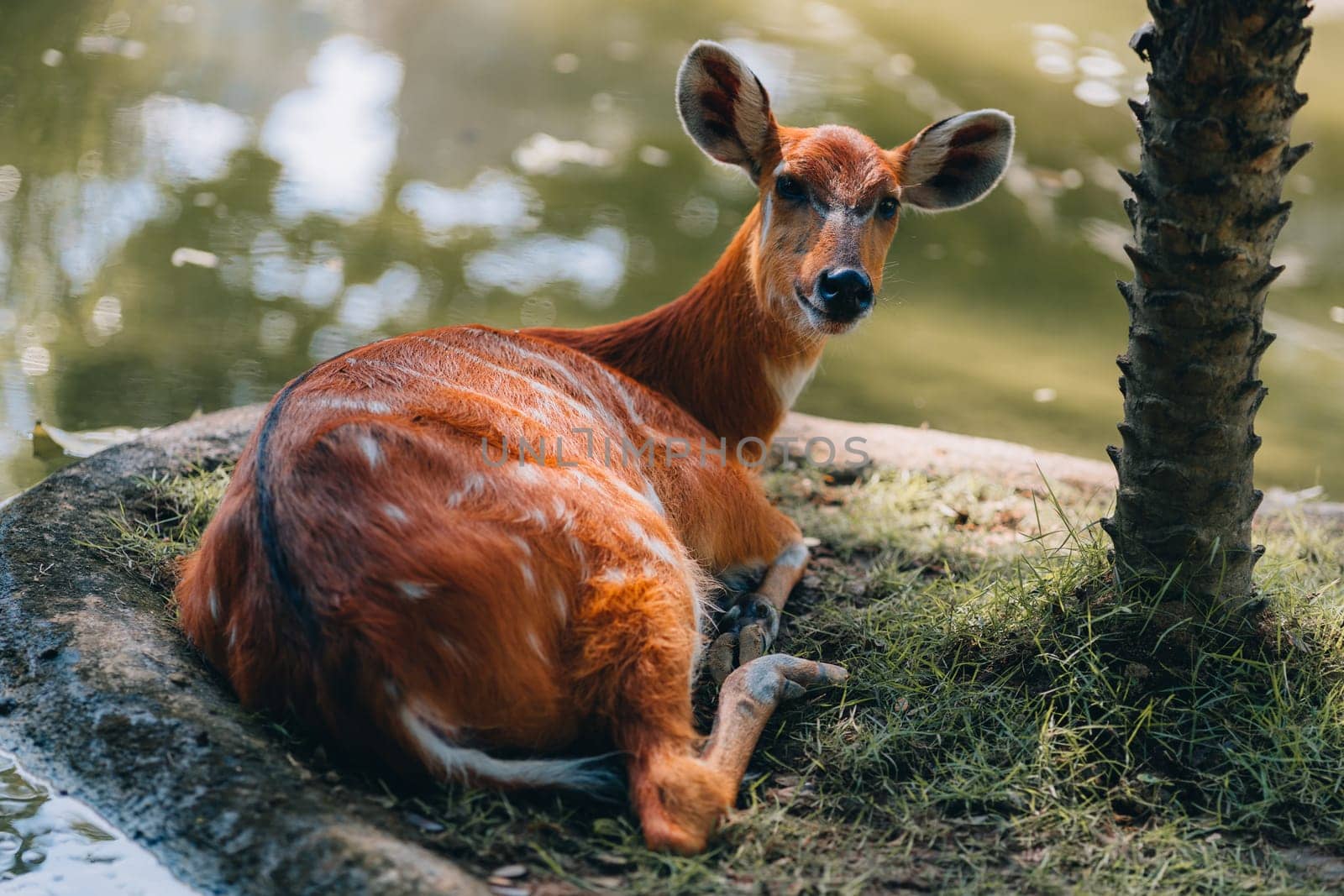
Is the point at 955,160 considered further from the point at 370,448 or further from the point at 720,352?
the point at 370,448

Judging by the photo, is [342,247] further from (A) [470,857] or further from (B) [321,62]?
(A) [470,857]

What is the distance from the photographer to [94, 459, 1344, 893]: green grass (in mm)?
2512

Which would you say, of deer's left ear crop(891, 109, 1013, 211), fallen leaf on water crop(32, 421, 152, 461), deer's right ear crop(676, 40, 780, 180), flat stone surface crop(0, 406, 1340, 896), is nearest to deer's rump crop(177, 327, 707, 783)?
flat stone surface crop(0, 406, 1340, 896)

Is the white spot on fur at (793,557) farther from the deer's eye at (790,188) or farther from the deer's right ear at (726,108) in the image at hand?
the deer's right ear at (726,108)

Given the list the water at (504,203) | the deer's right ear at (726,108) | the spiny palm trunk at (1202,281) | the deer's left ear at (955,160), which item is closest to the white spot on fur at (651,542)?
the spiny palm trunk at (1202,281)

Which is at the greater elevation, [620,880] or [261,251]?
[620,880]

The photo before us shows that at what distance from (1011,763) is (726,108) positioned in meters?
2.16

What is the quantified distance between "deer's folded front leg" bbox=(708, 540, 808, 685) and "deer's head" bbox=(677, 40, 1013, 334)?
74 centimetres

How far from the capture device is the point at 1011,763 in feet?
9.51

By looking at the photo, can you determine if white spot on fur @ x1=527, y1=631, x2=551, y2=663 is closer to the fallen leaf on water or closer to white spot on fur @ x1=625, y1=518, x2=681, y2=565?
white spot on fur @ x1=625, y1=518, x2=681, y2=565

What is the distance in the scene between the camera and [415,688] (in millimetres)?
2455

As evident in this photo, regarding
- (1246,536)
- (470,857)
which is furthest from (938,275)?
(470,857)

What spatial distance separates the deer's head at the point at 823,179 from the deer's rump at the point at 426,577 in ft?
3.01

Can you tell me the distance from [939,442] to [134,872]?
3561 mm
